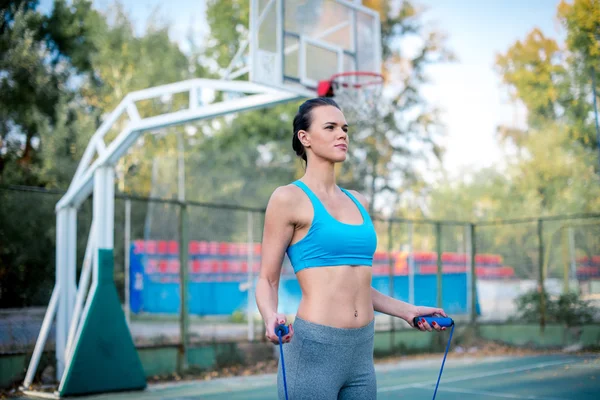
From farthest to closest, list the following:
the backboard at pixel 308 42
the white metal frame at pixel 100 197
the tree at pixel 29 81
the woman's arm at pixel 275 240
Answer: the tree at pixel 29 81 < the backboard at pixel 308 42 < the white metal frame at pixel 100 197 < the woman's arm at pixel 275 240

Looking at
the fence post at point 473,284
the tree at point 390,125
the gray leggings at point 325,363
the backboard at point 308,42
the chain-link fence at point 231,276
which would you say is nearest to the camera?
the gray leggings at point 325,363

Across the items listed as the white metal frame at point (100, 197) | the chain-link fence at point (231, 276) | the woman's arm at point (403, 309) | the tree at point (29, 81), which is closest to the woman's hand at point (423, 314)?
the woman's arm at point (403, 309)

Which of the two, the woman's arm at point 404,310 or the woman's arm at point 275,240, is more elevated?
the woman's arm at point 275,240

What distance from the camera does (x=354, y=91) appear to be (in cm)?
912

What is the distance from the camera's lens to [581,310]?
1305 cm

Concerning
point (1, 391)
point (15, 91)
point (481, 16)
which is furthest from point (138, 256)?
point (481, 16)

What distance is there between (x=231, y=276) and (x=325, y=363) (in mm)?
16148

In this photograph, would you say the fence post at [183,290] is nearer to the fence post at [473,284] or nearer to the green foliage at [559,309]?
the fence post at [473,284]

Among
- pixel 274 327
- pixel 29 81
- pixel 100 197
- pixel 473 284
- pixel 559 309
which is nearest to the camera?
pixel 274 327

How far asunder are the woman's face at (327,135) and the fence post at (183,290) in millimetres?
7189

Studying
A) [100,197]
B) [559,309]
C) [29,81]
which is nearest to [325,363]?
[100,197]

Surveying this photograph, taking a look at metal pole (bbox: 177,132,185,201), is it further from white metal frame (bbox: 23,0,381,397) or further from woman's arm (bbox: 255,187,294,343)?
woman's arm (bbox: 255,187,294,343)

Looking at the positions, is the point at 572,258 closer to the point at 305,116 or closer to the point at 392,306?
the point at 392,306

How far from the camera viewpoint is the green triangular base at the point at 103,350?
7281mm
